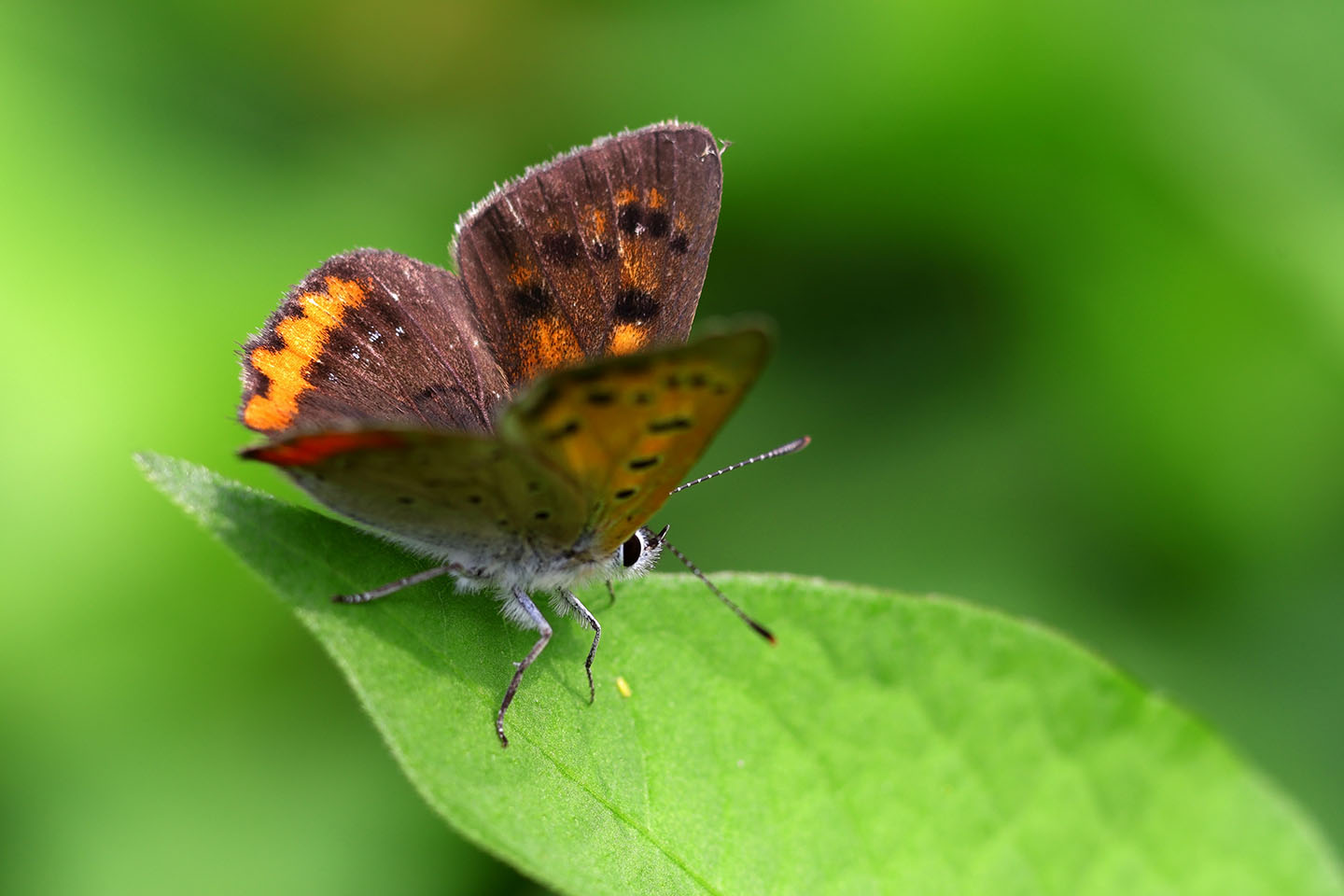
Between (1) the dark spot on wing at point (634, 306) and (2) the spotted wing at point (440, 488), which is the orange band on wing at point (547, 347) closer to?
(1) the dark spot on wing at point (634, 306)

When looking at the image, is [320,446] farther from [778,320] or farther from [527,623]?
[778,320]

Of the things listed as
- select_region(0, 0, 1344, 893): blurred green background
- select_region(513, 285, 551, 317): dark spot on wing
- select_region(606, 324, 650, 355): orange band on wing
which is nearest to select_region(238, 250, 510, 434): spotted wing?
select_region(513, 285, 551, 317): dark spot on wing

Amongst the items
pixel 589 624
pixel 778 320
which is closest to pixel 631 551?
pixel 589 624

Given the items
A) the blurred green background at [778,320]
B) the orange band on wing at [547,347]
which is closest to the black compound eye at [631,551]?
the orange band on wing at [547,347]

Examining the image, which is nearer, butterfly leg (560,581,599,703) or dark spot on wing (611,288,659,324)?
butterfly leg (560,581,599,703)

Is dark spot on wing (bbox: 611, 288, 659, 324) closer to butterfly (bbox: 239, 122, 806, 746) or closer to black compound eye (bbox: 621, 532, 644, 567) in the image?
butterfly (bbox: 239, 122, 806, 746)

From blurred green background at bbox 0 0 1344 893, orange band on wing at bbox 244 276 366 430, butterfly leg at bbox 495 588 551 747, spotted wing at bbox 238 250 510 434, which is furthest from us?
blurred green background at bbox 0 0 1344 893

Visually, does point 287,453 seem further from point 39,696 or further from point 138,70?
point 138,70

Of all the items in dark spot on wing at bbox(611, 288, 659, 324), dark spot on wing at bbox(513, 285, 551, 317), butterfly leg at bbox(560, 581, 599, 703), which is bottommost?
butterfly leg at bbox(560, 581, 599, 703)
